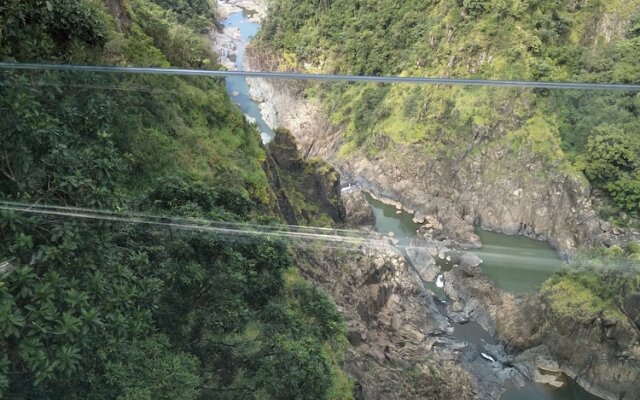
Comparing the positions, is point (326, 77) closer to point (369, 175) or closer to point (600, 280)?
point (369, 175)

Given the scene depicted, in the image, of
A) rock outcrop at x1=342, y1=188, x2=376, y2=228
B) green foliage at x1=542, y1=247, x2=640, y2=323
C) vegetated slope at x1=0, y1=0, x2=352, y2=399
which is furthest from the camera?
rock outcrop at x1=342, y1=188, x2=376, y2=228

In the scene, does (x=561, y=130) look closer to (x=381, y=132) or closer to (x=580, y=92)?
(x=580, y=92)

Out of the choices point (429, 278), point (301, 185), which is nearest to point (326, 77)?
point (429, 278)

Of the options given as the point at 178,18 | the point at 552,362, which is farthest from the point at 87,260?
the point at 178,18

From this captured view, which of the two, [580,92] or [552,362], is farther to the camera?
[552,362]

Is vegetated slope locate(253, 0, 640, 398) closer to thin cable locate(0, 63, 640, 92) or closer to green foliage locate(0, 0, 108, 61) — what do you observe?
thin cable locate(0, 63, 640, 92)

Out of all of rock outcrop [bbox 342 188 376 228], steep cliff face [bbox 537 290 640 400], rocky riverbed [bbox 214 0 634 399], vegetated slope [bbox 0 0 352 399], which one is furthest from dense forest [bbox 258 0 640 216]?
vegetated slope [bbox 0 0 352 399]
